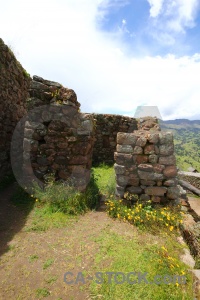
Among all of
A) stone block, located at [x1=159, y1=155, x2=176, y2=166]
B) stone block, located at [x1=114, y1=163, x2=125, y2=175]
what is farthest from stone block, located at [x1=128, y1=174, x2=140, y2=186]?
stone block, located at [x1=159, y1=155, x2=176, y2=166]

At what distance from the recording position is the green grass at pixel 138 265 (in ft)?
8.81

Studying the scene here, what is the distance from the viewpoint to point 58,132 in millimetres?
5816

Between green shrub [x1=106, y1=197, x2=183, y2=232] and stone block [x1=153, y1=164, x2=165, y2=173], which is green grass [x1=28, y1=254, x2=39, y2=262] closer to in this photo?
green shrub [x1=106, y1=197, x2=183, y2=232]

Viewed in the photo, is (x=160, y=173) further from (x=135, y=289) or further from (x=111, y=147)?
(x=111, y=147)

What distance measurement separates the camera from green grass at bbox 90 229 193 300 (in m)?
2.69

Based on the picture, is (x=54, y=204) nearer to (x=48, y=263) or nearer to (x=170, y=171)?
(x=48, y=263)

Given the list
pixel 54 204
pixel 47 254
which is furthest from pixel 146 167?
pixel 47 254

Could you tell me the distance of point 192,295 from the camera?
2.66 metres

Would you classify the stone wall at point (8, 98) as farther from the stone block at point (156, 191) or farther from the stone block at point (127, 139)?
the stone block at point (156, 191)

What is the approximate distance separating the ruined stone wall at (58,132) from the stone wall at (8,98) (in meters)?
2.45

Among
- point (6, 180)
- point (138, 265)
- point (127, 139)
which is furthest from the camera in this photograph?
point (6, 180)

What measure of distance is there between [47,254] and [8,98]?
6569 millimetres

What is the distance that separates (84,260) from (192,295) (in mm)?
1659

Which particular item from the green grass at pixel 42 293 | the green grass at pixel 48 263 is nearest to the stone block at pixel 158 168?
the green grass at pixel 48 263
